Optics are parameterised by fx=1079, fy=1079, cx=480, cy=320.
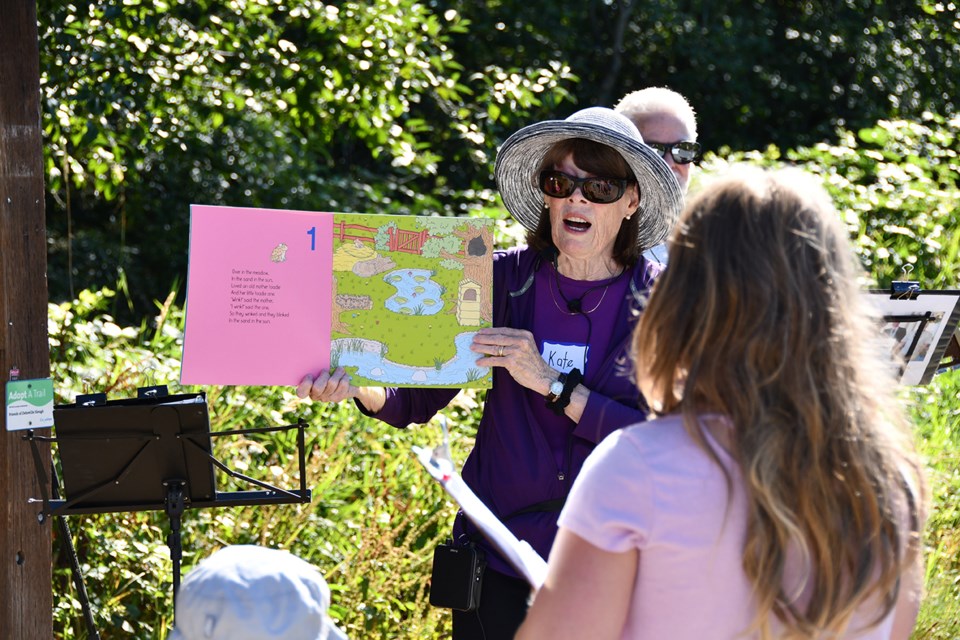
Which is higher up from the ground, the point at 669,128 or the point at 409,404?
the point at 669,128

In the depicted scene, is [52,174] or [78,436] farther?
[52,174]

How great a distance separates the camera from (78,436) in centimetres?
270

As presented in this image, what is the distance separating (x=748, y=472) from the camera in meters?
1.54

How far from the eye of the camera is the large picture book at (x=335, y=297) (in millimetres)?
2725

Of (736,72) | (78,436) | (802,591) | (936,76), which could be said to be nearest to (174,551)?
(78,436)

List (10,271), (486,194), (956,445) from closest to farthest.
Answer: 1. (10,271)
2. (956,445)
3. (486,194)

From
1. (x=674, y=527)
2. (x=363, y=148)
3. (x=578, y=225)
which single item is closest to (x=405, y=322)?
(x=578, y=225)

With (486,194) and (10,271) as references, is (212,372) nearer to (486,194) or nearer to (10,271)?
(10,271)

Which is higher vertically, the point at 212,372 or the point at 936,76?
the point at 936,76

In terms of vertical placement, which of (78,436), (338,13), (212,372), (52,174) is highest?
(338,13)

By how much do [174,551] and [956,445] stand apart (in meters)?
4.09

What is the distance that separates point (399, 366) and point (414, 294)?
0.20 metres

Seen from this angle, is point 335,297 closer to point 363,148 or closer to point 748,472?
point 748,472

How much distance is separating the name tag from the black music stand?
2.19 feet
